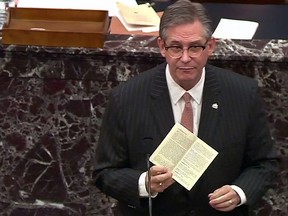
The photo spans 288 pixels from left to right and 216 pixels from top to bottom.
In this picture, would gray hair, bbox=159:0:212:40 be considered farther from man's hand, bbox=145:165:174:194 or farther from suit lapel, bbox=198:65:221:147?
man's hand, bbox=145:165:174:194

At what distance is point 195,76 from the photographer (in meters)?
2.66

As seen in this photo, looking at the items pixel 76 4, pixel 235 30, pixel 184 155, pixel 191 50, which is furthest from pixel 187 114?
pixel 76 4

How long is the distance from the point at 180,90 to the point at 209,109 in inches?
4.8

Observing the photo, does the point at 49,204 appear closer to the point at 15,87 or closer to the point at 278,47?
the point at 15,87

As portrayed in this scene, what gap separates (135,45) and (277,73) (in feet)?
2.02

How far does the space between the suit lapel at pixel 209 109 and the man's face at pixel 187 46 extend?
164mm

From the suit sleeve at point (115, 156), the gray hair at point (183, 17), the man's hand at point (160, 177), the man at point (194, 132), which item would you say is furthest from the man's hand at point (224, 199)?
the gray hair at point (183, 17)

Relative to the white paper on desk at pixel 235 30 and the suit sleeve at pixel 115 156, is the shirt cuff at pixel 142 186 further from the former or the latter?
the white paper on desk at pixel 235 30

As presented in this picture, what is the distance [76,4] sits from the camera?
390 centimetres

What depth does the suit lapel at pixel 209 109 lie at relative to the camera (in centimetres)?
277

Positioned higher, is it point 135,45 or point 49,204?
point 135,45

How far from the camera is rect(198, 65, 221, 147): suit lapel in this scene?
109 inches

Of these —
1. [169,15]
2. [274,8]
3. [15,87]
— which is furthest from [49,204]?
[274,8]

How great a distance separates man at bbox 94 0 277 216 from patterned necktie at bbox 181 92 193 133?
0.02 metres
